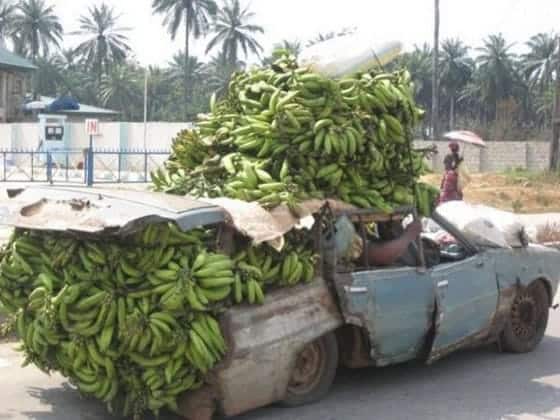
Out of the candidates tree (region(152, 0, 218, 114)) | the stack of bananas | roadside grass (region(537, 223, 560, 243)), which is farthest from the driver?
tree (region(152, 0, 218, 114))

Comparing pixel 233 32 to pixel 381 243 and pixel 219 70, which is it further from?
pixel 381 243

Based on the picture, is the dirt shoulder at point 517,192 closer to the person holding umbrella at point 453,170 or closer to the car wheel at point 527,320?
the person holding umbrella at point 453,170

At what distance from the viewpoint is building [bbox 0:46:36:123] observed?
54.8 meters

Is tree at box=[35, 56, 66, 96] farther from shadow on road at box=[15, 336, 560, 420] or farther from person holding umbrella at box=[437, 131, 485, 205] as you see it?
shadow on road at box=[15, 336, 560, 420]

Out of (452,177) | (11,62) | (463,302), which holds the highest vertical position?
(11,62)

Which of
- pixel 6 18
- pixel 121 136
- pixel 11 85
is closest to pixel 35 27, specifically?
pixel 6 18

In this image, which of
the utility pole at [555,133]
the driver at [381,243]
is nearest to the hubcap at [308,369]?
the driver at [381,243]

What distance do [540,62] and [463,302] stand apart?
92.9 metres

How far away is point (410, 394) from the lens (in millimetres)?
6730

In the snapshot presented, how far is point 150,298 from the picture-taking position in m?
5.34

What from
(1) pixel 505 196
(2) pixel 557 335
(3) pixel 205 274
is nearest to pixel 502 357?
(2) pixel 557 335

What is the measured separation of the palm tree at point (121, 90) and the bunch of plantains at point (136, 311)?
8808 cm

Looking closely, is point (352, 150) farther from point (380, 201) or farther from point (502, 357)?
point (502, 357)

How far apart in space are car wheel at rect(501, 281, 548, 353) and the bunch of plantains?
10.3 ft
